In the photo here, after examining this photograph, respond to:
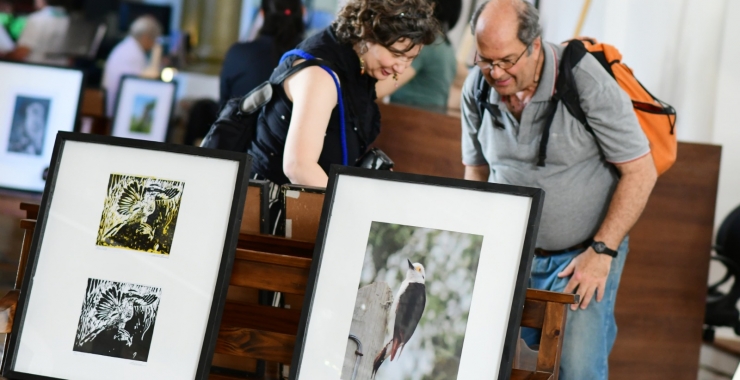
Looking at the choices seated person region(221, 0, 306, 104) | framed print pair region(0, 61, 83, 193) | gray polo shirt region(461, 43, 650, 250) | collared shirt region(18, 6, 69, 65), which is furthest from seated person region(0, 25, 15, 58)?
gray polo shirt region(461, 43, 650, 250)

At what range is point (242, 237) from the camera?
4.88ft

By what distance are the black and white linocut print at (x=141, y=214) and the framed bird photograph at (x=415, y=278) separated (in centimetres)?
26

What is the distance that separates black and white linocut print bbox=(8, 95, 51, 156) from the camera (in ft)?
10.5

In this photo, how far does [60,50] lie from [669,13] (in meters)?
4.97

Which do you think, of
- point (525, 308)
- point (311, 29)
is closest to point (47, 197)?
point (525, 308)

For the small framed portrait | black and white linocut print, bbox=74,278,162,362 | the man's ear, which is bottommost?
black and white linocut print, bbox=74,278,162,362

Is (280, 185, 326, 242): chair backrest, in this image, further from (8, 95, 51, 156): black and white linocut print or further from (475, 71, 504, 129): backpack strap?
(8, 95, 51, 156): black and white linocut print

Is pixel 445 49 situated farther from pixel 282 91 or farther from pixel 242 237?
pixel 242 237

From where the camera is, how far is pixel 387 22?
1.79 m

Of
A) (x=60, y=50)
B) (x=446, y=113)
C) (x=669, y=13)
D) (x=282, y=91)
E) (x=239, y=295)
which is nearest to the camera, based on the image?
(x=239, y=295)

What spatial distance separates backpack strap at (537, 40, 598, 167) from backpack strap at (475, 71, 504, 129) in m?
0.14

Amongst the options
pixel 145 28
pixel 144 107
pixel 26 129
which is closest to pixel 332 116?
pixel 26 129

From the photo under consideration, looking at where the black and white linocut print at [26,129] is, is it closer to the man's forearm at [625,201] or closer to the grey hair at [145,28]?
the man's forearm at [625,201]

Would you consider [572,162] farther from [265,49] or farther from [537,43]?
[265,49]
